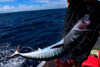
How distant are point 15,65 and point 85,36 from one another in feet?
18.9

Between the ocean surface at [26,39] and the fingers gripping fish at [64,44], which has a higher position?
the fingers gripping fish at [64,44]

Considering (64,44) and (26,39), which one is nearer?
(64,44)

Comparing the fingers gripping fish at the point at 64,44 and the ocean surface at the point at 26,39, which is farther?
the ocean surface at the point at 26,39

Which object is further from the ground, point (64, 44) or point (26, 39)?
point (64, 44)

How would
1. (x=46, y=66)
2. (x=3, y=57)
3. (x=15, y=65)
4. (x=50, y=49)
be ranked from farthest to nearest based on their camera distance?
(x=3, y=57), (x=15, y=65), (x=46, y=66), (x=50, y=49)

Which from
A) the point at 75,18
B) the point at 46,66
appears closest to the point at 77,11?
the point at 75,18

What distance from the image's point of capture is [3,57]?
781 centimetres

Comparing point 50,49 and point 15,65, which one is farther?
point 15,65

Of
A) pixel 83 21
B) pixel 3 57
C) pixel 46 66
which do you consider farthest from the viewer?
pixel 3 57

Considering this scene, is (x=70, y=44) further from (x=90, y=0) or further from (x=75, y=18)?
(x=90, y=0)

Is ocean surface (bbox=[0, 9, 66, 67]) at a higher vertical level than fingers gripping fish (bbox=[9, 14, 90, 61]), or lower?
lower

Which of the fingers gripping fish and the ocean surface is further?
the ocean surface

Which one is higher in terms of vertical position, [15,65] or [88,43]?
[88,43]

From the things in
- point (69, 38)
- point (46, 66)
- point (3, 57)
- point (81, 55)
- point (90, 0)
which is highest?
point (90, 0)
